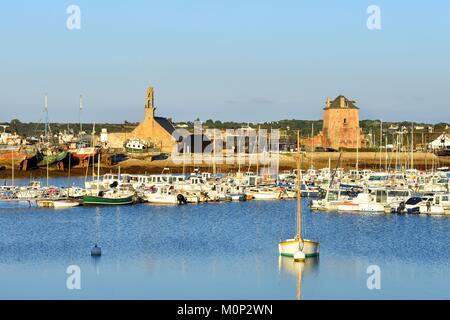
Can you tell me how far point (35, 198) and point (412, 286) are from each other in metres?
33.5

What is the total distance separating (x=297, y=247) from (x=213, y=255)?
12.9 feet

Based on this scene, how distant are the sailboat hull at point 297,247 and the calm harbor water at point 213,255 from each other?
1.31 ft

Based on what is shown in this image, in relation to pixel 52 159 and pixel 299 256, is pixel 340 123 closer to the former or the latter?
pixel 52 159

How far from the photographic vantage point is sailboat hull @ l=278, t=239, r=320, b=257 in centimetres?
3250

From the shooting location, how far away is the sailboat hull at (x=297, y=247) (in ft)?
107

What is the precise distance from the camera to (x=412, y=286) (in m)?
28.8

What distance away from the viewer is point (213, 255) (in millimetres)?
35062

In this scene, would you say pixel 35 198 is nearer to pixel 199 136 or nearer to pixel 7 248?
pixel 7 248

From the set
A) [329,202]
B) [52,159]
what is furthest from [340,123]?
[329,202]

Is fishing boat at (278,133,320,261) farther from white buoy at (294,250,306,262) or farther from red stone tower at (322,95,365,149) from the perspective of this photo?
red stone tower at (322,95,365,149)

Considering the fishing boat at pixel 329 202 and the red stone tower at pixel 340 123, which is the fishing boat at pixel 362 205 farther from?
the red stone tower at pixel 340 123

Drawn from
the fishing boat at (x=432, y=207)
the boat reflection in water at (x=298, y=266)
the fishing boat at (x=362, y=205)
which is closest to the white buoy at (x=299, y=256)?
the boat reflection in water at (x=298, y=266)
